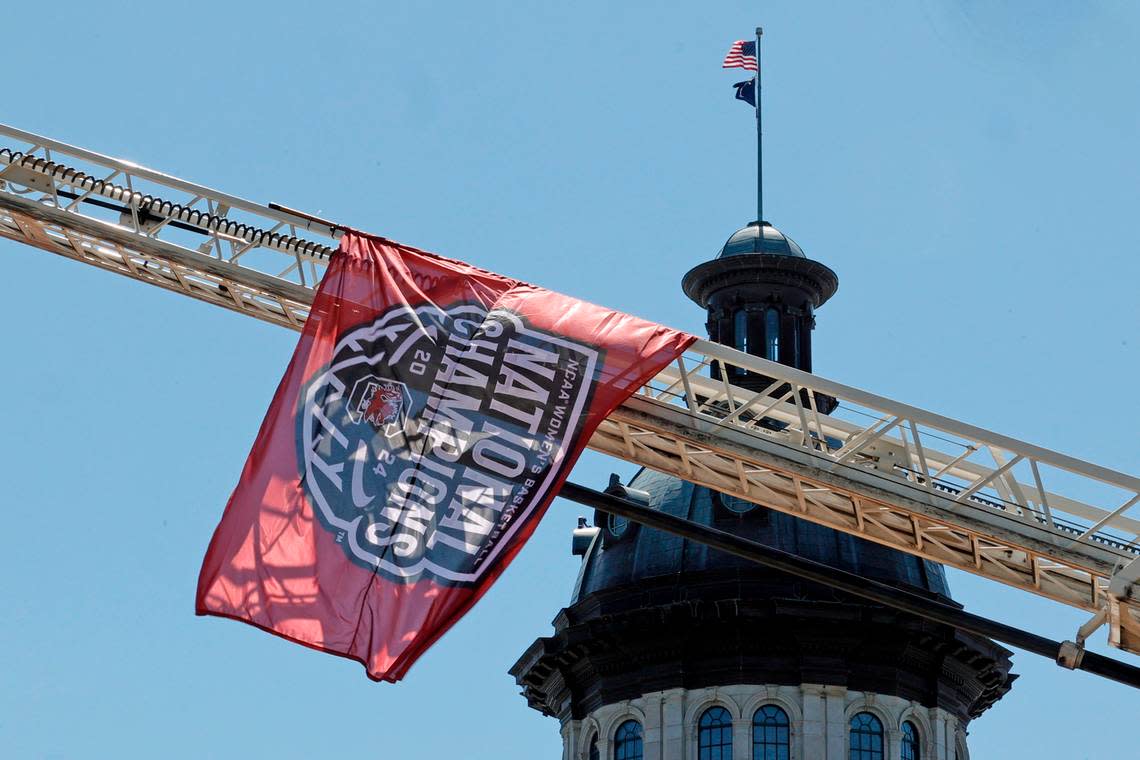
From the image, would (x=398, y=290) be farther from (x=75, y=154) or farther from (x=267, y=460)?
(x=75, y=154)

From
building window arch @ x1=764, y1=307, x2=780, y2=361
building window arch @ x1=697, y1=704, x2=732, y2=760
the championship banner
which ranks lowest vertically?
the championship banner

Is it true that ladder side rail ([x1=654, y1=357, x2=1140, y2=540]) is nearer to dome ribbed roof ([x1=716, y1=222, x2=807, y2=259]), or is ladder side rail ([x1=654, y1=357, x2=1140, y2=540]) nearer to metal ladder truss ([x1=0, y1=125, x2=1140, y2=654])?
metal ladder truss ([x1=0, y1=125, x2=1140, y2=654])

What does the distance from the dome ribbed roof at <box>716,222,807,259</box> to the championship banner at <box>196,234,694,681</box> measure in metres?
43.0

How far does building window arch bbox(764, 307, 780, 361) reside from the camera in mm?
70812

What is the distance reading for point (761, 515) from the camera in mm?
64250

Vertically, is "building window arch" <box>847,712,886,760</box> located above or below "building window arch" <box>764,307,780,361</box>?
below

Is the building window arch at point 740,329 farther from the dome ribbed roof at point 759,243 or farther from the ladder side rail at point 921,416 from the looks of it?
the ladder side rail at point 921,416

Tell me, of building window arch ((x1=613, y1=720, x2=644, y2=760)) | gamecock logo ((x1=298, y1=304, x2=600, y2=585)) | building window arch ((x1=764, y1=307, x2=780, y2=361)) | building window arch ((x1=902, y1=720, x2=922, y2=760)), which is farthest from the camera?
building window arch ((x1=764, y1=307, x2=780, y2=361))

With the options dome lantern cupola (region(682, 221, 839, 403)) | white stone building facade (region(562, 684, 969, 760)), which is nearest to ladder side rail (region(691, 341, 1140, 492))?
white stone building facade (region(562, 684, 969, 760))

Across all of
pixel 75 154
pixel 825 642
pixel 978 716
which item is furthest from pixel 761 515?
pixel 75 154

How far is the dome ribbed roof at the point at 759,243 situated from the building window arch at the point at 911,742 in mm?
15810

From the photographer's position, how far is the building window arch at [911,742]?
208 ft

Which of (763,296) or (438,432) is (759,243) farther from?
(438,432)

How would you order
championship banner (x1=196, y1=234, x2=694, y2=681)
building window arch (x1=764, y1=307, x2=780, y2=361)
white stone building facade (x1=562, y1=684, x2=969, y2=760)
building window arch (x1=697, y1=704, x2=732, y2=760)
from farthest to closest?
building window arch (x1=764, y1=307, x2=780, y2=361) < building window arch (x1=697, y1=704, x2=732, y2=760) < white stone building facade (x1=562, y1=684, x2=969, y2=760) < championship banner (x1=196, y1=234, x2=694, y2=681)
